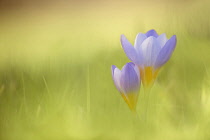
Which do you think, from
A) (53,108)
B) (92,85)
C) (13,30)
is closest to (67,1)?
(13,30)

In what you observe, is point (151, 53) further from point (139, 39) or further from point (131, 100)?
point (131, 100)

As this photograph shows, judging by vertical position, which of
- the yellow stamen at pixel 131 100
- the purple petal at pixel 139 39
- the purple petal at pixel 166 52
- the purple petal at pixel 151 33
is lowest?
the yellow stamen at pixel 131 100

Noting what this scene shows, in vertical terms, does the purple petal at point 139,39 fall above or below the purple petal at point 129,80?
above

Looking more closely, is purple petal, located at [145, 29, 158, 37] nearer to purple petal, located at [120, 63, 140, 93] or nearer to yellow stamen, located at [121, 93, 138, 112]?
purple petal, located at [120, 63, 140, 93]

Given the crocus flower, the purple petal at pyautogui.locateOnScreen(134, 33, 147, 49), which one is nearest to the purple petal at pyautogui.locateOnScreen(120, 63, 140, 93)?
the crocus flower

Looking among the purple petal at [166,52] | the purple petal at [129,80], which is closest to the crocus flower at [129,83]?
the purple petal at [129,80]

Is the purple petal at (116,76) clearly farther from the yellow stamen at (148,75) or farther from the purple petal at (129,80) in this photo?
the yellow stamen at (148,75)
